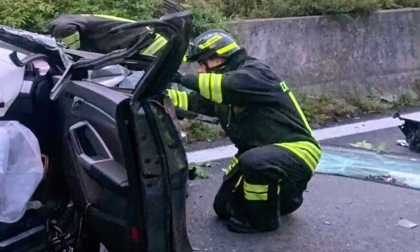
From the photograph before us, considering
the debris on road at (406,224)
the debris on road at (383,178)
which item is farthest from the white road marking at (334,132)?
the debris on road at (406,224)

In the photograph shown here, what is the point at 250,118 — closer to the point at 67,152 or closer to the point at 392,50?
the point at 67,152

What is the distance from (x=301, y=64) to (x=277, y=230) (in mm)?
3859

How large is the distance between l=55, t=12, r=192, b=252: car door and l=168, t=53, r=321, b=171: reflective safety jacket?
1.67 meters

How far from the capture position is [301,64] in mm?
8859

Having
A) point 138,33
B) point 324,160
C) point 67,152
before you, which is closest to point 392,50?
point 324,160

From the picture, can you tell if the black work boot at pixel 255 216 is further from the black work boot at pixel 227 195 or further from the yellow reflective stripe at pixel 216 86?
the yellow reflective stripe at pixel 216 86

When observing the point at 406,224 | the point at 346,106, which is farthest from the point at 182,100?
the point at 346,106

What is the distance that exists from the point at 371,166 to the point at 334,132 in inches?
47.8

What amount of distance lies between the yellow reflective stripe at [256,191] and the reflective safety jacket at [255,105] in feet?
0.83

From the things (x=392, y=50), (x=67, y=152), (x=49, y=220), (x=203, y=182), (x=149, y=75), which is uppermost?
(x=149, y=75)

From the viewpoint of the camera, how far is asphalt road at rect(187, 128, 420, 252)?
4.99 meters

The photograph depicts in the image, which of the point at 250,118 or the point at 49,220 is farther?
the point at 250,118

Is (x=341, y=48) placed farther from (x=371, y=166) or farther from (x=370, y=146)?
(x=371, y=166)

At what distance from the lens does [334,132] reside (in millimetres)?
7910
